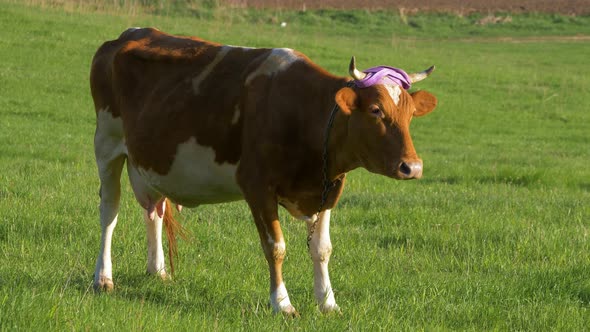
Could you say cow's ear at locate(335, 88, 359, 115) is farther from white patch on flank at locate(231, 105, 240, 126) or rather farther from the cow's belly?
the cow's belly

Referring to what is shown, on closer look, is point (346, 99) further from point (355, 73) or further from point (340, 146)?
point (340, 146)

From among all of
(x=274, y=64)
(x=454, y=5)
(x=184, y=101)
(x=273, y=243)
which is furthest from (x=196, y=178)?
(x=454, y=5)

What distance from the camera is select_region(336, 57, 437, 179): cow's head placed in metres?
5.56

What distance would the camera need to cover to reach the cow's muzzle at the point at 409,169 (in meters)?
5.46

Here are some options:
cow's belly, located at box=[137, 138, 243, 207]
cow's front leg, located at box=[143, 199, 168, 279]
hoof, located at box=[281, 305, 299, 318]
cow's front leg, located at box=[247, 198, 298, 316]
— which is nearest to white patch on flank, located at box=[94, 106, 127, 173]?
cow's front leg, located at box=[143, 199, 168, 279]

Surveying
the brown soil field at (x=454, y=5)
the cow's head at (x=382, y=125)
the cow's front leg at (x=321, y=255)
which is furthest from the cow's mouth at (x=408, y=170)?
the brown soil field at (x=454, y=5)

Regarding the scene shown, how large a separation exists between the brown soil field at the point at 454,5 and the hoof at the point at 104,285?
4721cm

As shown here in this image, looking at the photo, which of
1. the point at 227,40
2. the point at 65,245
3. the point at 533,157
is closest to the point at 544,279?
the point at 65,245

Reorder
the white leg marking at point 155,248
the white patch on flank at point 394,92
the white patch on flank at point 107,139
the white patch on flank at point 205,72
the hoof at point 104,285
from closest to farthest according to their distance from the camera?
the white patch on flank at point 394,92
the hoof at point 104,285
the white patch on flank at point 205,72
the white leg marking at point 155,248
the white patch on flank at point 107,139

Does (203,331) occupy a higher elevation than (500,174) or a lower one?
higher

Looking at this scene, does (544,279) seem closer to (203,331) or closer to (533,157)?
(203,331)

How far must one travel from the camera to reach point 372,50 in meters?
33.8

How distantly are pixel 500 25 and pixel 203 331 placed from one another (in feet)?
163

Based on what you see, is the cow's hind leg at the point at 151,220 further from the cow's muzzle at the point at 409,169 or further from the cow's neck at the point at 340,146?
the cow's muzzle at the point at 409,169
